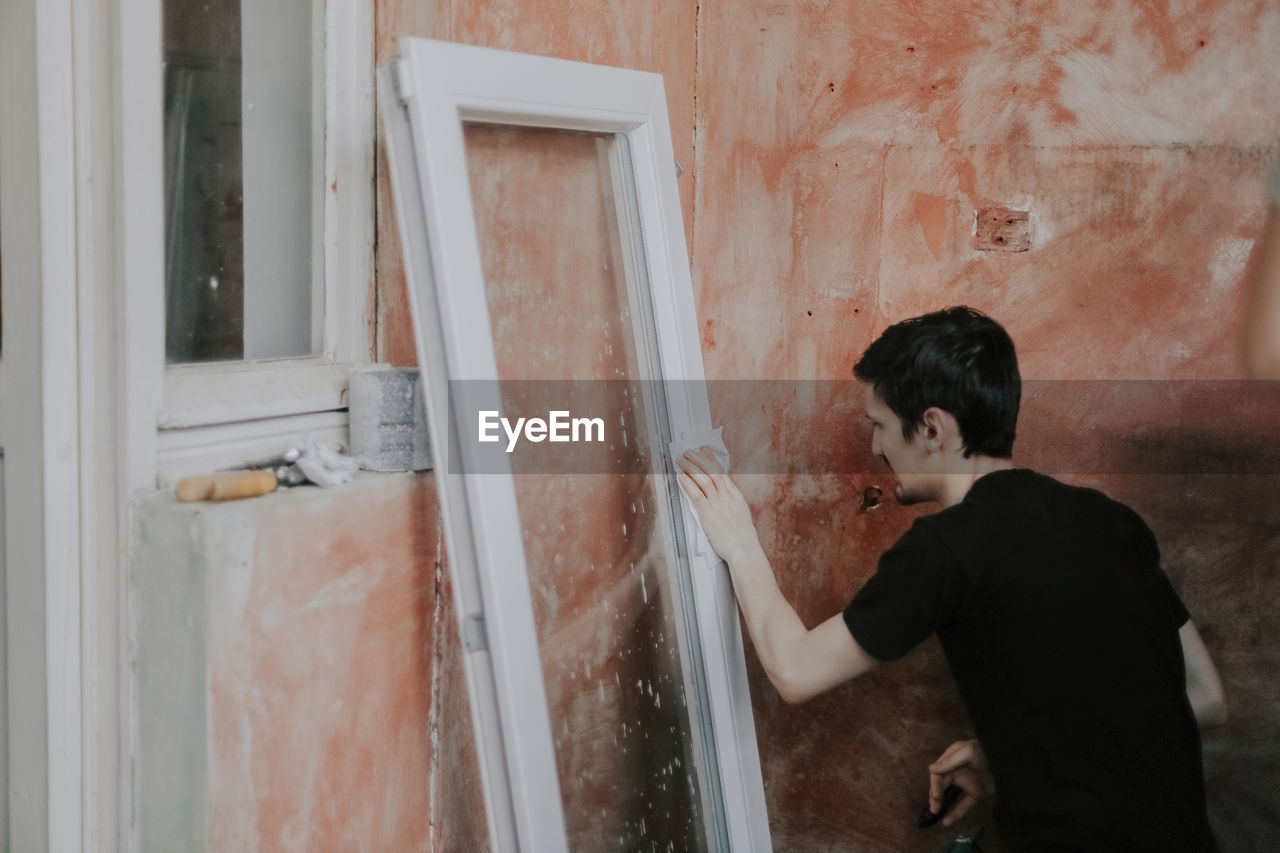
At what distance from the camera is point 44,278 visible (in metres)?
1.22

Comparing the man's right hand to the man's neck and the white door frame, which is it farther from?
the white door frame

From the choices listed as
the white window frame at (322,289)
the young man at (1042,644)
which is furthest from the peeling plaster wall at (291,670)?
the young man at (1042,644)

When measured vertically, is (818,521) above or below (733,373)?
below

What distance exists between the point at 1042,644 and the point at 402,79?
1226 mm

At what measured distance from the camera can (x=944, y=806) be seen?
2.07 m

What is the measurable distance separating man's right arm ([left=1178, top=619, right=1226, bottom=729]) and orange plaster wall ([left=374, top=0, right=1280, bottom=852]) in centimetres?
39

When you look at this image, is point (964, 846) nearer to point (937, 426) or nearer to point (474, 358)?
point (937, 426)

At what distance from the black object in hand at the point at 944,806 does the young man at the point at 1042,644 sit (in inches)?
15.5

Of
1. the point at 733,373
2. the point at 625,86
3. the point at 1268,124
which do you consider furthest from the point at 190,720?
the point at 1268,124

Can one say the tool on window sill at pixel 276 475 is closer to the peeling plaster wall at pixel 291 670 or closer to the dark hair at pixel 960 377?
the peeling plaster wall at pixel 291 670

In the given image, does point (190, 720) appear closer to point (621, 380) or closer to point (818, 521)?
point (621, 380)

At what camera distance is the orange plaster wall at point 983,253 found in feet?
7.04

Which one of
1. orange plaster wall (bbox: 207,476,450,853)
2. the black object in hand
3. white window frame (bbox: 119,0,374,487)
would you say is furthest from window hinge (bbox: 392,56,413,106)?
the black object in hand

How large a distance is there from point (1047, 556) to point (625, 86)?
991mm
